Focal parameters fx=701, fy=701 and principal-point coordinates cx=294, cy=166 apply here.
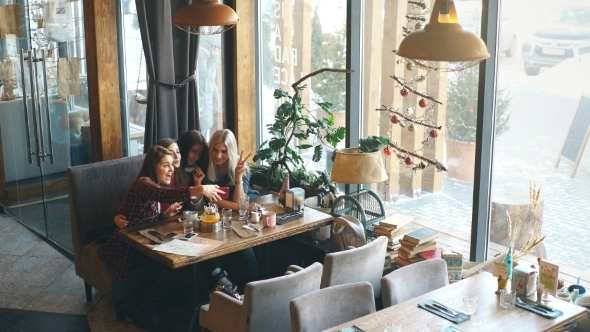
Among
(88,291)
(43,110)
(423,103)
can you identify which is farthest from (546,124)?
(43,110)

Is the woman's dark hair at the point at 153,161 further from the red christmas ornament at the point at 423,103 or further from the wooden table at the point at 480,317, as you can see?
the wooden table at the point at 480,317

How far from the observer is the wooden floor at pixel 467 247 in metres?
4.39

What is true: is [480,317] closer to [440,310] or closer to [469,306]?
[469,306]

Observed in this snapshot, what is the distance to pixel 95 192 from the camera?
5461 mm

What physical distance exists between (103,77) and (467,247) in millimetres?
3295

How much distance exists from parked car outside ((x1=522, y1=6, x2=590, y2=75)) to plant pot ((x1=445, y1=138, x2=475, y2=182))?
0.68 metres

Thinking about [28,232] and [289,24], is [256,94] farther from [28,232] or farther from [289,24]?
[28,232]

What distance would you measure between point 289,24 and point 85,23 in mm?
1748

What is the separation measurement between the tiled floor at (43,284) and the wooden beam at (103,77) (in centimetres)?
113

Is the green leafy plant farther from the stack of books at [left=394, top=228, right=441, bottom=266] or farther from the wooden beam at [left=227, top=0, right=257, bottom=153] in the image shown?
the wooden beam at [left=227, top=0, right=257, bottom=153]

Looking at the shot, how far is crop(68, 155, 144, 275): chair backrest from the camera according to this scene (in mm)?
5367

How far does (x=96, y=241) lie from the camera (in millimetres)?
5473

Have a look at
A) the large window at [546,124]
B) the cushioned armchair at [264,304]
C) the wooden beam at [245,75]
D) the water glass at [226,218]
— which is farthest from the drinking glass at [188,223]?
the large window at [546,124]

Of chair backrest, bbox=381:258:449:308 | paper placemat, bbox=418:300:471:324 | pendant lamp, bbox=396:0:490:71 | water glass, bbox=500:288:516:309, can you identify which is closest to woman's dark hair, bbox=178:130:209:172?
chair backrest, bbox=381:258:449:308
